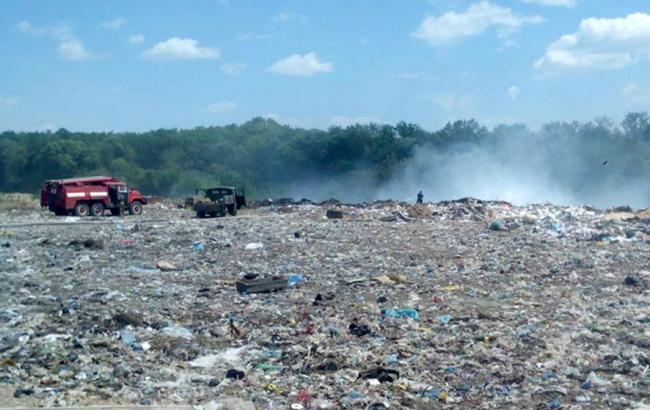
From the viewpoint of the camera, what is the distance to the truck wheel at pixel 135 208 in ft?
95.0

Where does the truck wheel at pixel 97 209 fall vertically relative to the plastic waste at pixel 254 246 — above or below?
above

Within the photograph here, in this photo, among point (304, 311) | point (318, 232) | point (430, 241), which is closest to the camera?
point (304, 311)

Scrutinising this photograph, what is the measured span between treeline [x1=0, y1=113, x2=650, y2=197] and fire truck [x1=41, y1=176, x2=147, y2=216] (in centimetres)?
2257

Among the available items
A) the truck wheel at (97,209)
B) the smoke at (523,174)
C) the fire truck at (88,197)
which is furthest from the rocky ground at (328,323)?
the smoke at (523,174)

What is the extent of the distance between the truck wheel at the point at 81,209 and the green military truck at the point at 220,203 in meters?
3.82

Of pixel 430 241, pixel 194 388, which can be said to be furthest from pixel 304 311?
pixel 430 241

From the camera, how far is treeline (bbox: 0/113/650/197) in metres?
50.3

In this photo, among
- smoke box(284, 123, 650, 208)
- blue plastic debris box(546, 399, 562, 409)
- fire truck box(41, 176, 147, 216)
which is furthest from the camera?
smoke box(284, 123, 650, 208)

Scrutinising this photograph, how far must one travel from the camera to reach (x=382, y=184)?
5178 cm

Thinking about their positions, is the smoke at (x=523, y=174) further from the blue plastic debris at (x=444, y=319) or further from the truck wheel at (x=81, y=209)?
the blue plastic debris at (x=444, y=319)

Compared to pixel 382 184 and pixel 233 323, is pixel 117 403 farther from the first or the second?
pixel 382 184

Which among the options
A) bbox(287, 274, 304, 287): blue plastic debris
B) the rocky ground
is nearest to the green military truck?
the rocky ground

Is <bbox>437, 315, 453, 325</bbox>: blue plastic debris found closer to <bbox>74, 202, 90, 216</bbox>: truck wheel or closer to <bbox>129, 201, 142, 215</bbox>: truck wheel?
<bbox>74, 202, 90, 216</bbox>: truck wheel

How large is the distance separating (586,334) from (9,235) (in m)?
14.4
